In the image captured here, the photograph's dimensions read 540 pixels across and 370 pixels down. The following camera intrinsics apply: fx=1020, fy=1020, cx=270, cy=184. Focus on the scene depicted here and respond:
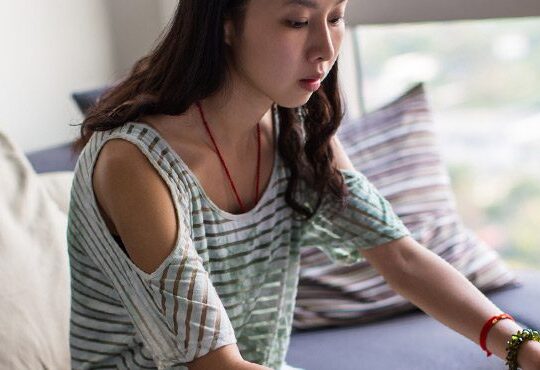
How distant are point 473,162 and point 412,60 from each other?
1.03 feet

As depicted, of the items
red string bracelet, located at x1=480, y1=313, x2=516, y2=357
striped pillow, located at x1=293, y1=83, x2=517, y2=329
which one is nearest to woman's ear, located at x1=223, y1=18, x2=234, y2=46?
red string bracelet, located at x1=480, y1=313, x2=516, y2=357

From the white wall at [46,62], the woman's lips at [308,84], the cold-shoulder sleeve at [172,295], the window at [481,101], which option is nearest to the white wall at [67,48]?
the white wall at [46,62]

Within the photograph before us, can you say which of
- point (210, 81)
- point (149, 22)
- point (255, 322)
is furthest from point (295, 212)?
point (149, 22)

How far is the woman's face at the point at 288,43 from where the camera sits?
1294mm

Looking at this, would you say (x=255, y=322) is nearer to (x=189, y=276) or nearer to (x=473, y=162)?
(x=189, y=276)

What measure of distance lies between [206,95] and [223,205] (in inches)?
6.9

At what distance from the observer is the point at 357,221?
1.52 metres

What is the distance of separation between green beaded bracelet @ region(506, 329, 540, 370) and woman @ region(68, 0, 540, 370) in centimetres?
1

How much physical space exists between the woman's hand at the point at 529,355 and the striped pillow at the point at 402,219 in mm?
613

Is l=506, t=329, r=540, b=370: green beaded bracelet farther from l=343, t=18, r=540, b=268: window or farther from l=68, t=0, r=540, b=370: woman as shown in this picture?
l=343, t=18, r=540, b=268: window

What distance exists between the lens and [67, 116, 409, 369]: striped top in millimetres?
1269

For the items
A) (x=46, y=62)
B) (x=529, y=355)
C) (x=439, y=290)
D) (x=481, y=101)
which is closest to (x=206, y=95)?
(x=439, y=290)

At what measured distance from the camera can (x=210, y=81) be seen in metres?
1.36

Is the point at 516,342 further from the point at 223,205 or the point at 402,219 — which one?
the point at 402,219
